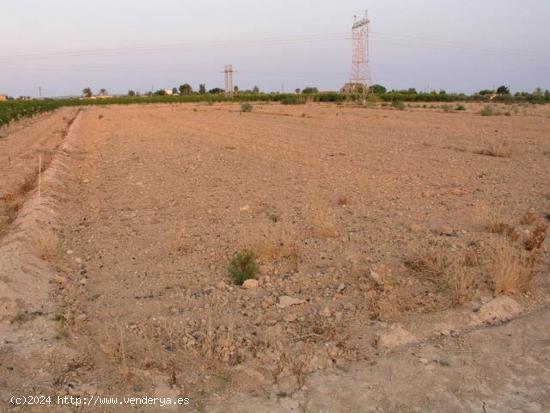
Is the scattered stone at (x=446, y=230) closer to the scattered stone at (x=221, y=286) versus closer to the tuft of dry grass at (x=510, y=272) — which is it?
the tuft of dry grass at (x=510, y=272)

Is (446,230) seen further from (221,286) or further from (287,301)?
(221,286)

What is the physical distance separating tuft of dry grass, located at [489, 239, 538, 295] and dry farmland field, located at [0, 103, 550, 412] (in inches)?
1.0

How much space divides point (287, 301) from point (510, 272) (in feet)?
8.67

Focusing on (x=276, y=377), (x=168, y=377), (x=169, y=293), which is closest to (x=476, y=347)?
(x=276, y=377)

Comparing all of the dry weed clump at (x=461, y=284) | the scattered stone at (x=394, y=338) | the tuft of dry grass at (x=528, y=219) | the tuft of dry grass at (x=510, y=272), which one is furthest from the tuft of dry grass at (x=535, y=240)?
the scattered stone at (x=394, y=338)

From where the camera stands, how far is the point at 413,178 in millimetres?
15586

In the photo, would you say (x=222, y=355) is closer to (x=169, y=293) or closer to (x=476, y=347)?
(x=169, y=293)

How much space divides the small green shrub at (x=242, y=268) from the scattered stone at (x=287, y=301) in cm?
75

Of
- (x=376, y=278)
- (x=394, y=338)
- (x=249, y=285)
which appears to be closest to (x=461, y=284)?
(x=376, y=278)

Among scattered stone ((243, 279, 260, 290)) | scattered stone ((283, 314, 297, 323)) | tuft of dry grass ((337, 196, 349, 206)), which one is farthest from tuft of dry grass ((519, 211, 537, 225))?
scattered stone ((283, 314, 297, 323))

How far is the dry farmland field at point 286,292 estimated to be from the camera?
5.49m

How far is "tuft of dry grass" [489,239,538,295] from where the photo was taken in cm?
736

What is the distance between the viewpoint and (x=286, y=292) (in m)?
7.53

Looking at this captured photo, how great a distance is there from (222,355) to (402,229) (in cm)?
504
